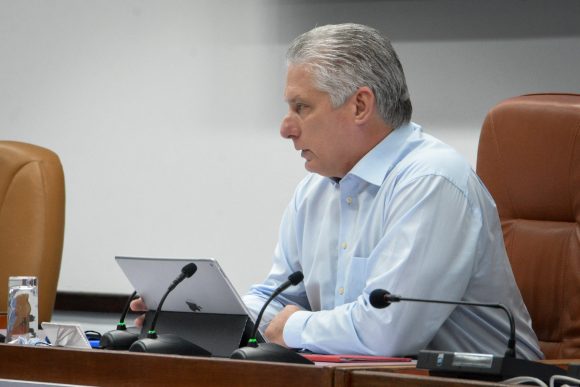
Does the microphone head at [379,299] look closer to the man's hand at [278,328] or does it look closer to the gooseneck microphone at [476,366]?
the gooseneck microphone at [476,366]

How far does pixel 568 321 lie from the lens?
7.65 feet

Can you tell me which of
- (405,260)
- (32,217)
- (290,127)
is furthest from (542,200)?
(32,217)

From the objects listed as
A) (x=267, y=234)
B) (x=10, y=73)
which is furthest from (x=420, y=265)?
(x=10, y=73)

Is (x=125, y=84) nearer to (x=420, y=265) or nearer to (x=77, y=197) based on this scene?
(x=77, y=197)

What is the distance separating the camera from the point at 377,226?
2.26m

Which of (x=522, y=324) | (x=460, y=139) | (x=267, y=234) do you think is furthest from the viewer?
(x=267, y=234)

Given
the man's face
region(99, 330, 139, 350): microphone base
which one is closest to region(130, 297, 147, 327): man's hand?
region(99, 330, 139, 350): microphone base

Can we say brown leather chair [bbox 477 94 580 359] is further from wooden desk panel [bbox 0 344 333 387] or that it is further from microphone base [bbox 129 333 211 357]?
wooden desk panel [bbox 0 344 333 387]

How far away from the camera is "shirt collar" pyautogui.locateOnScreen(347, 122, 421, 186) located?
229 cm

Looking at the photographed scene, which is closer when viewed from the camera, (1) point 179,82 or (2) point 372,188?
(2) point 372,188

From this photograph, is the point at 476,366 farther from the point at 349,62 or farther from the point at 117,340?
the point at 349,62

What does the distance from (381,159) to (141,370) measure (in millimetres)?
962

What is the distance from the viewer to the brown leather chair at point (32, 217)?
122 inches

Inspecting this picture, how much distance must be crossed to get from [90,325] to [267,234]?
32.2 inches
